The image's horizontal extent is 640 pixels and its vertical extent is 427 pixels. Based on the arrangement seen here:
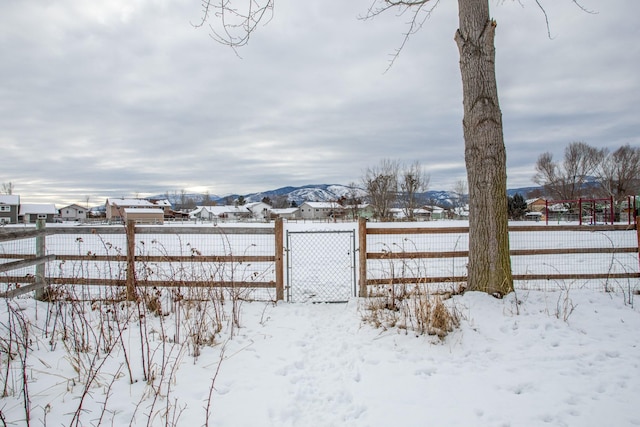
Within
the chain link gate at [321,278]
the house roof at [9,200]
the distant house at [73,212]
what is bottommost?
the chain link gate at [321,278]

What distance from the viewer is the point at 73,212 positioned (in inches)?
3501

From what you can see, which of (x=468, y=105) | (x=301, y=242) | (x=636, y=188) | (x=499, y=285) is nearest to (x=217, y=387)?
(x=499, y=285)

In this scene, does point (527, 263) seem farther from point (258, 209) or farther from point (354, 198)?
point (258, 209)

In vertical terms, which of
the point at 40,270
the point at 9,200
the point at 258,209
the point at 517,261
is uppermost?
the point at 9,200

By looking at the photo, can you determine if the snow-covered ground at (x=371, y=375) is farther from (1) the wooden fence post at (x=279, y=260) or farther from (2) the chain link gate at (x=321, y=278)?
(2) the chain link gate at (x=321, y=278)

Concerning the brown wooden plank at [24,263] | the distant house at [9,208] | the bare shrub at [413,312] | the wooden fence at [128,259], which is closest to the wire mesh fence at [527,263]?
the bare shrub at [413,312]

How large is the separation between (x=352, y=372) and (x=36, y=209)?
91.2 m

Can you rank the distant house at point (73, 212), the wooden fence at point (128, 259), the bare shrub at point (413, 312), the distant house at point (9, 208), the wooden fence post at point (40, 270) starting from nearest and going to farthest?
1. the bare shrub at point (413, 312)
2. the wooden fence at point (128, 259)
3. the wooden fence post at point (40, 270)
4. the distant house at point (9, 208)
5. the distant house at point (73, 212)

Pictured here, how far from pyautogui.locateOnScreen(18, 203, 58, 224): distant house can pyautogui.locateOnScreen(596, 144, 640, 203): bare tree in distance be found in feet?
316

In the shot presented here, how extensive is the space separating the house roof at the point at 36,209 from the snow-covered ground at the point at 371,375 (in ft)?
284

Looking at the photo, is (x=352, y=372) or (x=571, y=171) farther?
(x=571, y=171)

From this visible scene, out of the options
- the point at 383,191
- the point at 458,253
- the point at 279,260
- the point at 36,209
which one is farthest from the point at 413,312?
the point at 36,209

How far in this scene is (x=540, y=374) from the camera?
322cm

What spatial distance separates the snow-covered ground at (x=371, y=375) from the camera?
2.67 meters
